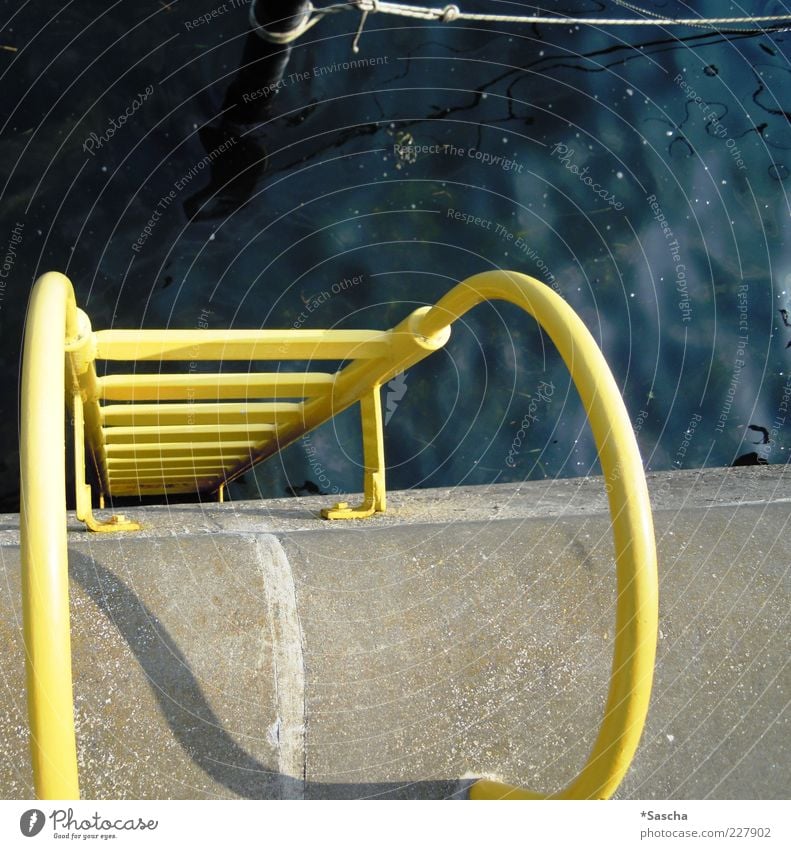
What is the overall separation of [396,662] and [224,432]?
159 cm

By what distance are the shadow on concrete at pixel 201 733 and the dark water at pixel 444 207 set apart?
219cm

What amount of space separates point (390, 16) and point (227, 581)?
2.90 meters

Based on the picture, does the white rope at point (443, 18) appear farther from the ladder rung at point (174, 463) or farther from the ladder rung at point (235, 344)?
the ladder rung at point (174, 463)

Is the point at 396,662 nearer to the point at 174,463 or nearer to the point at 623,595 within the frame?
the point at 623,595

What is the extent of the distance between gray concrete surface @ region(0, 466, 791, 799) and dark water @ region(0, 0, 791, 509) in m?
1.79

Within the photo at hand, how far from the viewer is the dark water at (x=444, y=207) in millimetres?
3709

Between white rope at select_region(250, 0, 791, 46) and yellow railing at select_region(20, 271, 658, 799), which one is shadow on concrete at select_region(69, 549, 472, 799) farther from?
white rope at select_region(250, 0, 791, 46)

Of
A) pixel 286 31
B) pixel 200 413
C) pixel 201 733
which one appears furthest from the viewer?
pixel 286 31

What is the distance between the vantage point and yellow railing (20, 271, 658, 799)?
1101mm

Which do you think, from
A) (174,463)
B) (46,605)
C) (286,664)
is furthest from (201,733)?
(174,463)

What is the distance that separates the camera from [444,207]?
12.8 ft

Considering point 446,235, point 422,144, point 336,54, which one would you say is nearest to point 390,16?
point 336,54

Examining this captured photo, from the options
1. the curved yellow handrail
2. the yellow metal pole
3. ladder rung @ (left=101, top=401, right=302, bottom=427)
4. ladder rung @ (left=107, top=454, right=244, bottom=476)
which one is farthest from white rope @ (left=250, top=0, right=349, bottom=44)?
the yellow metal pole

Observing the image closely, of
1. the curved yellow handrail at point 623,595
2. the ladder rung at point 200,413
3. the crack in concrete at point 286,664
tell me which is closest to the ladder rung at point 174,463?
the ladder rung at point 200,413
